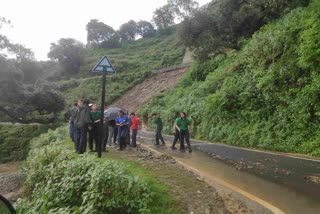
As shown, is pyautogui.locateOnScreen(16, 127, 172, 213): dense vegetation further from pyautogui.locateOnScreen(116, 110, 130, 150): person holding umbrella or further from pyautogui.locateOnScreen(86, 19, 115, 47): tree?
pyautogui.locateOnScreen(86, 19, 115, 47): tree

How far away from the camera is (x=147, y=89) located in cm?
4444

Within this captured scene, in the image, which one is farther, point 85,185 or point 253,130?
point 253,130

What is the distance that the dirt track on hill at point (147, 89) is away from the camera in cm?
4066

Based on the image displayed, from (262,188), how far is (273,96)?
929cm

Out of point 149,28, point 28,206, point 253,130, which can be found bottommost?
point 28,206

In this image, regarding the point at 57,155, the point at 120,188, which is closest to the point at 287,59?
the point at 57,155

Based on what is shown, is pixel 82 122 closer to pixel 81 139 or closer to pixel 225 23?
pixel 81 139

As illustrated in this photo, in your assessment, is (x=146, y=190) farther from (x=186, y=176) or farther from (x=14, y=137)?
(x=14, y=137)

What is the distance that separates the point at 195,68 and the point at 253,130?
1609 centimetres

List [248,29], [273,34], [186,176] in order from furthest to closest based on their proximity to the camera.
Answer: [248,29]
[273,34]
[186,176]

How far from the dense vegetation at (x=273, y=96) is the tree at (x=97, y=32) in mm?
73142

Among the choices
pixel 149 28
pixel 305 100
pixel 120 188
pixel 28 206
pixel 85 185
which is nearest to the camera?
pixel 120 188

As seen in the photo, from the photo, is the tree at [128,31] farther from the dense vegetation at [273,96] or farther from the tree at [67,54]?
the dense vegetation at [273,96]

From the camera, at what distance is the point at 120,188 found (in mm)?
6184
